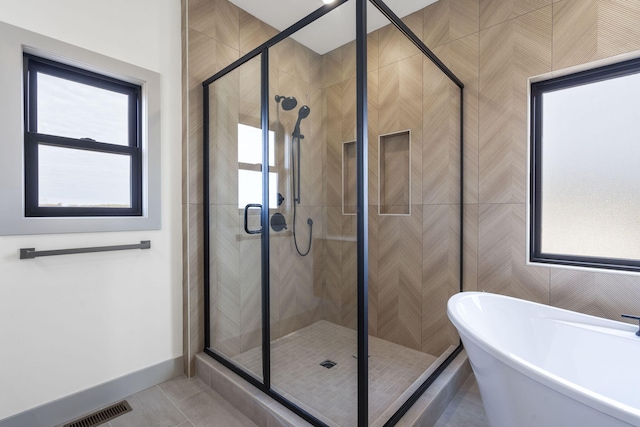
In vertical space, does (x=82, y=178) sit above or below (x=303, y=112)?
below

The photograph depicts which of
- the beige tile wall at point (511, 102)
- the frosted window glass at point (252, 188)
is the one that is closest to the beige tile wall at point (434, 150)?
the beige tile wall at point (511, 102)

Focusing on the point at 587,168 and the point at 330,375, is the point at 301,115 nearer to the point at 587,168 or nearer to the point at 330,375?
the point at 330,375

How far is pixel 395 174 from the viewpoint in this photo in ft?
6.61

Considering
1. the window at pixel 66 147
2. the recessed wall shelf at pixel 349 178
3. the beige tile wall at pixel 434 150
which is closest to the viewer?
the recessed wall shelf at pixel 349 178

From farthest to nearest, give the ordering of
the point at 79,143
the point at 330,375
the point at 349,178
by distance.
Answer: the point at 79,143
the point at 330,375
the point at 349,178

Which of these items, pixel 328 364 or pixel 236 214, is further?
pixel 236 214

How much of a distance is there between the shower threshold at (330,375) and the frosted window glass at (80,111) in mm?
1767

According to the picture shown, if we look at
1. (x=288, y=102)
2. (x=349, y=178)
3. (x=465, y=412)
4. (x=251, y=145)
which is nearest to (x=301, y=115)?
(x=288, y=102)

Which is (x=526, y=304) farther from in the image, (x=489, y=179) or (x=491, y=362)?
(x=489, y=179)

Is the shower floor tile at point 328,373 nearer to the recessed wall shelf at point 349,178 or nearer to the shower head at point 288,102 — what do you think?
the recessed wall shelf at point 349,178

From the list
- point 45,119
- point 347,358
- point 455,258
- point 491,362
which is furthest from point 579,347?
point 45,119

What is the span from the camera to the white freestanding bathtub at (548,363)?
938 mm

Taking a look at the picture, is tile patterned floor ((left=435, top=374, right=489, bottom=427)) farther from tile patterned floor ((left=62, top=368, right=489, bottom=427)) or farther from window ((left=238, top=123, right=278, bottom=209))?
window ((left=238, top=123, right=278, bottom=209))

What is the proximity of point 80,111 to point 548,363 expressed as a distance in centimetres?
316
